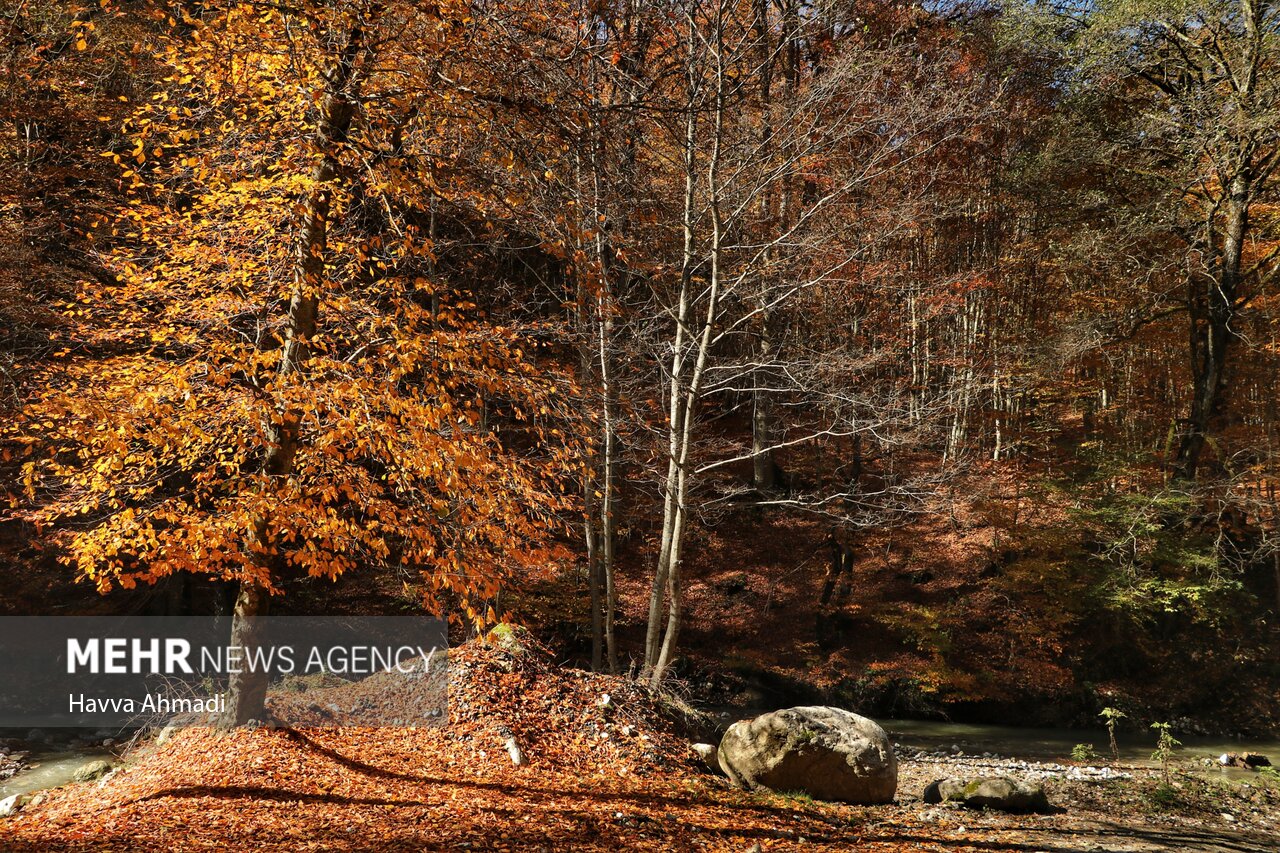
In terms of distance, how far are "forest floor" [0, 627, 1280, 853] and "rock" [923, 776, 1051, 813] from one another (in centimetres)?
25

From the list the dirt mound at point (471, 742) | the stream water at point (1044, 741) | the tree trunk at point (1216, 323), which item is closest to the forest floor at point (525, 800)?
the dirt mound at point (471, 742)

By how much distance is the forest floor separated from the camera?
5.28 m

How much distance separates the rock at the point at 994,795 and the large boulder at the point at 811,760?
659mm

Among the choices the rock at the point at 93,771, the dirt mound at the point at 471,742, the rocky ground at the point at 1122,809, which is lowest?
the rocky ground at the point at 1122,809

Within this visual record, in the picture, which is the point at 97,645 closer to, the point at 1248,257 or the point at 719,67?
the point at 719,67

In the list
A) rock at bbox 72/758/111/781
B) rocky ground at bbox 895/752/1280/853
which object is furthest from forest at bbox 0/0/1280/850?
rock at bbox 72/758/111/781

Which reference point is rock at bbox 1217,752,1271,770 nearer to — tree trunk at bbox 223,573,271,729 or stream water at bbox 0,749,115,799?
tree trunk at bbox 223,573,271,729

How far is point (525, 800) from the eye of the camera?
621 centimetres

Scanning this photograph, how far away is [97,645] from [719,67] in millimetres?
13979

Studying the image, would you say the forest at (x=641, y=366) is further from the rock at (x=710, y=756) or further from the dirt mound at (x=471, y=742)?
the rock at (x=710, y=756)

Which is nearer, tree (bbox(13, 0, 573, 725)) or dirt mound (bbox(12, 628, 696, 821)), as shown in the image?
tree (bbox(13, 0, 573, 725))

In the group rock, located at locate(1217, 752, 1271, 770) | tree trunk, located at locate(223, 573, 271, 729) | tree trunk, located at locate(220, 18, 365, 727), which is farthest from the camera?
rock, located at locate(1217, 752, 1271, 770)

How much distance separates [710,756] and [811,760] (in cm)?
107

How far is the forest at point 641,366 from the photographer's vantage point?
6008mm
